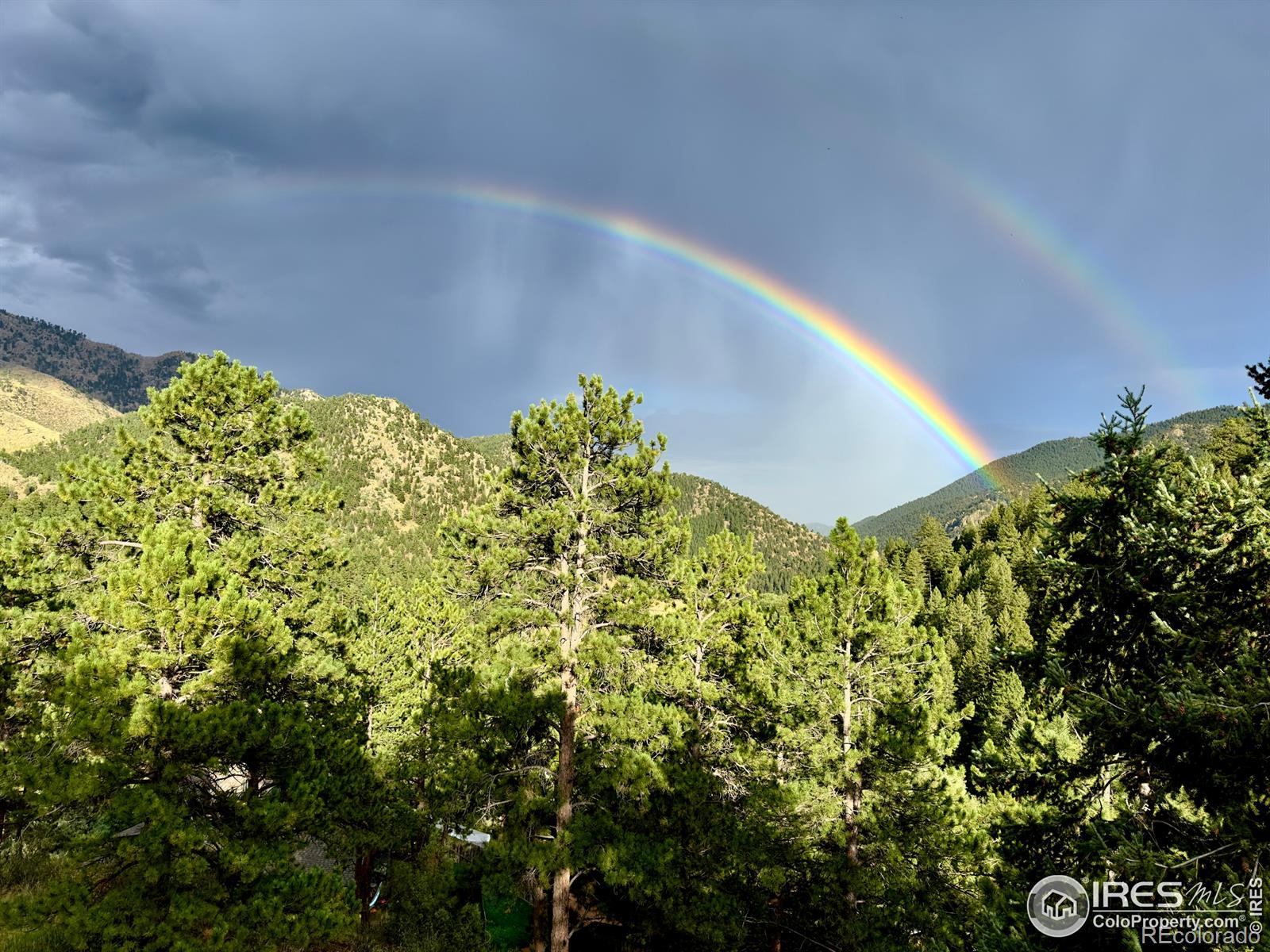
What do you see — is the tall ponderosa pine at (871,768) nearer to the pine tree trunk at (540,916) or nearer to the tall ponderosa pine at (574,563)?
the tall ponderosa pine at (574,563)

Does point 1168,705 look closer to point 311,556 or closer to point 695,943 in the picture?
point 695,943

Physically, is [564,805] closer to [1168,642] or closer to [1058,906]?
[1058,906]

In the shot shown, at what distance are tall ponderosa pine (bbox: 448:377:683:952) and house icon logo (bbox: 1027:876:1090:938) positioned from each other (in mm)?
7339

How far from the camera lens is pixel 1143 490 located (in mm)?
6516

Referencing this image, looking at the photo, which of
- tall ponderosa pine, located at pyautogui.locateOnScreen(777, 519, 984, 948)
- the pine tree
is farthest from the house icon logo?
tall ponderosa pine, located at pyautogui.locateOnScreen(777, 519, 984, 948)

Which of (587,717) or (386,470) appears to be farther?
(386,470)

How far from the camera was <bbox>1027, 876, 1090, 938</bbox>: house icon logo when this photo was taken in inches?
236

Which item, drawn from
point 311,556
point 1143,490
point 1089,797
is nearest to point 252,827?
point 311,556

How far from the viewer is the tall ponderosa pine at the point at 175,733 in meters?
7.38

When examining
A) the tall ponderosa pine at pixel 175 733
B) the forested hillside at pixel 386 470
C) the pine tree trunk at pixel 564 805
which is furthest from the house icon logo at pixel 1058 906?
the forested hillside at pixel 386 470

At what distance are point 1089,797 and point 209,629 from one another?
1207 cm

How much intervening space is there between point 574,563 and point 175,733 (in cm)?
741

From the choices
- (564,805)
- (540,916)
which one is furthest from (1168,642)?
(540,916)

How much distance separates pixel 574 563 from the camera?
43.0 feet
